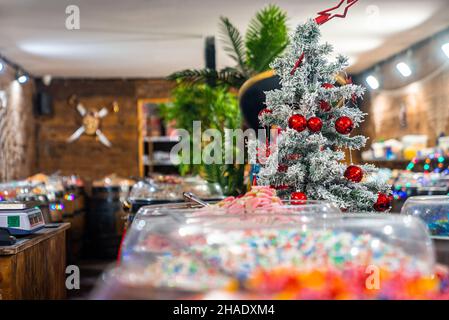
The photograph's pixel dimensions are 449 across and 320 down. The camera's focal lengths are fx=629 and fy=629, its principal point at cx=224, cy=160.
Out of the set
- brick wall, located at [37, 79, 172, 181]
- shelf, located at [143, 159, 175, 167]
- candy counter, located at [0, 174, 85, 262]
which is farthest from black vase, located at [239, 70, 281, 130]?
brick wall, located at [37, 79, 172, 181]

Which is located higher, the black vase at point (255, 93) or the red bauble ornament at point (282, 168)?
the black vase at point (255, 93)

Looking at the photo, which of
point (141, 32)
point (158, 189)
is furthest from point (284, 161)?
point (141, 32)

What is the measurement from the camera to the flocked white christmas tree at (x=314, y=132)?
9.55 feet

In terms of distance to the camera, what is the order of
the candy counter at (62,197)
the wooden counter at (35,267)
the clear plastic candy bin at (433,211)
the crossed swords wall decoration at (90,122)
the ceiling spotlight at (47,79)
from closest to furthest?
the clear plastic candy bin at (433,211) → the wooden counter at (35,267) → the candy counter at (62,197) → the ceiling spotlight at (47,79) → the crossed swords wall decoration at (90,122)

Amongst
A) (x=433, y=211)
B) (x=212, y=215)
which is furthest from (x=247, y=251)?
(x=433, y=211)

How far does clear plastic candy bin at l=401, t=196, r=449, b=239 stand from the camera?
93.7 inches

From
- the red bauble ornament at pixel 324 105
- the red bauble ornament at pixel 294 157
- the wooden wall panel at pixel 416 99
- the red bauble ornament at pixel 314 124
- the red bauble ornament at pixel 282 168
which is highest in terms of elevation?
the wooden wall panel at pixel 416 99

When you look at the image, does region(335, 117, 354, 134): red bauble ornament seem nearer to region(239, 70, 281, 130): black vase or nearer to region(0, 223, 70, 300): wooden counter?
region(239, 70, 281, 130): black vase

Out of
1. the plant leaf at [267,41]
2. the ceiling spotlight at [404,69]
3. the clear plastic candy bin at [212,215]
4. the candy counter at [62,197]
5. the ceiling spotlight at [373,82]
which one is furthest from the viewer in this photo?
the ceiling spotlight at [373,82]

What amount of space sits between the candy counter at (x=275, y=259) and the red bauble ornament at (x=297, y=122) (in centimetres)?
110

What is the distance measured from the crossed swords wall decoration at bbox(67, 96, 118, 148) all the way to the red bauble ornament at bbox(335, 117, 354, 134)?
9.38 meters

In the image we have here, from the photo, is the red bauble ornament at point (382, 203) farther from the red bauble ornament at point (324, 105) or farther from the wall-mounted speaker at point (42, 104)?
the wall-mounted speaker at point (42, 104)

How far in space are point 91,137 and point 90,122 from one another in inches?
11.8

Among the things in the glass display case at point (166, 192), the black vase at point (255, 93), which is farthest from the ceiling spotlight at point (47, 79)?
the black vase at point (255, 93)
